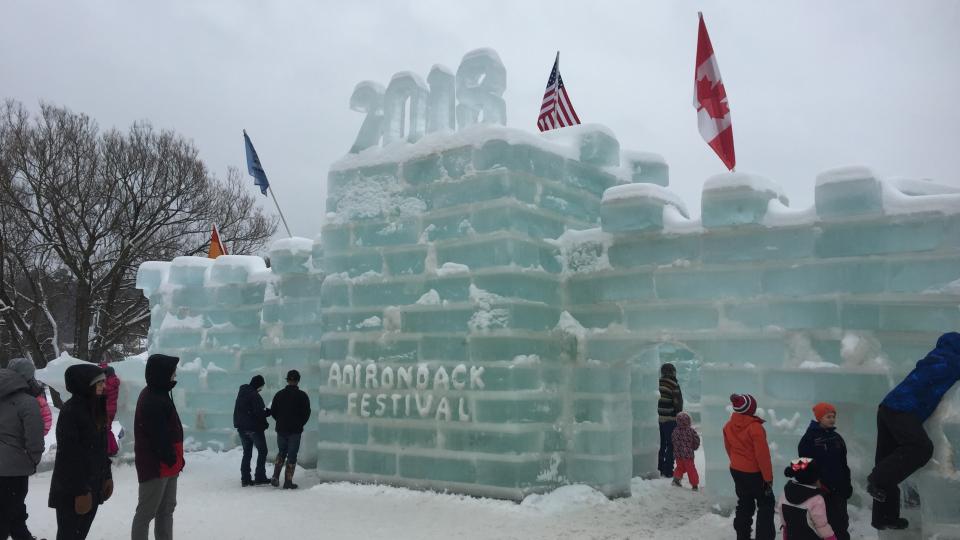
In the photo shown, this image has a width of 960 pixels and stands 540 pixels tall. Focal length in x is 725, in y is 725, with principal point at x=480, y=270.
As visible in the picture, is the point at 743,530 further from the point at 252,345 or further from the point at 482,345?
the point at 252,345

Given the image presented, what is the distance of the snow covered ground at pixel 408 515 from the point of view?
732cm

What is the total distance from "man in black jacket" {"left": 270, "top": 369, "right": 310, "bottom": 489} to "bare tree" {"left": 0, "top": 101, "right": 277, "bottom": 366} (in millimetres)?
16075

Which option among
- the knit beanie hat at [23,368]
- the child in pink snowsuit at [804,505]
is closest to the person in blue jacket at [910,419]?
the child in pink snowsuit at [804,505]

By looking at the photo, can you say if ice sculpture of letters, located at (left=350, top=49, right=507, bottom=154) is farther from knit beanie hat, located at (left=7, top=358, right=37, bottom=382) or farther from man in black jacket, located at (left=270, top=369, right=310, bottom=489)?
knit beanie hat, located at (left=7, top=358, right=37, bottom=382)

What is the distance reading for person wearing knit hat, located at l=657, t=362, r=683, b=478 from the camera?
1045cm

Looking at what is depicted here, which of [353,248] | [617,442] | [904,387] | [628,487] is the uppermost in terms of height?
[353,248]

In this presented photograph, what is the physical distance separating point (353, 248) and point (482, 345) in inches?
104

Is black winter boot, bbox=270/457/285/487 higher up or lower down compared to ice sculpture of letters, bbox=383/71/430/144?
lower down

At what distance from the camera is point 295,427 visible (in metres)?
9.88

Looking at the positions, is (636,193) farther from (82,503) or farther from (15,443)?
(15,443)

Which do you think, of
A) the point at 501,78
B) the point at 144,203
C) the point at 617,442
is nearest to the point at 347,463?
the point at 617,442

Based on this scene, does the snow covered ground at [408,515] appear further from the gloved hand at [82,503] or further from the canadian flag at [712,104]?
the canadian flag at [712,104]

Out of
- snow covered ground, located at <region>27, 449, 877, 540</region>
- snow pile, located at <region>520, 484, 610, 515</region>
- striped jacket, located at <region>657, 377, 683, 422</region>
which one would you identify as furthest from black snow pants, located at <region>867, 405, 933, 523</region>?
striped jacket, located at <region>657, 377, 683, 422</region>

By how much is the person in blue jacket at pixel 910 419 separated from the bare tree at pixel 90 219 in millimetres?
23060
